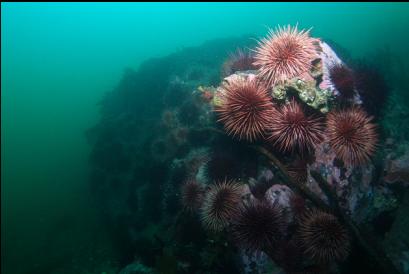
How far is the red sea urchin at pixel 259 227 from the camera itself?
595 centimetres

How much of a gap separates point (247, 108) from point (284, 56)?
5.28 feet

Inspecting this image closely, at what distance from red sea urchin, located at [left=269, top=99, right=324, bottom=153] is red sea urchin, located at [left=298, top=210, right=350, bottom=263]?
5.44 feet

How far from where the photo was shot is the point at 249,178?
296 inches

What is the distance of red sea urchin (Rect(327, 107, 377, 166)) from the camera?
6.33m

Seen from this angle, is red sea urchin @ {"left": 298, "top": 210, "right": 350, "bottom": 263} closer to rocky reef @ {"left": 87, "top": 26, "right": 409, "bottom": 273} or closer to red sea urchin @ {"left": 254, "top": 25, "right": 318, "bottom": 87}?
rocky reef @ {"left": 87, "top": 26, "right": 409, "bottom": 273}

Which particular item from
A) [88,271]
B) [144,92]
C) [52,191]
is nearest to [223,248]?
[88,271]

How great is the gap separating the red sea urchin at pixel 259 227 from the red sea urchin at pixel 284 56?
3005mm

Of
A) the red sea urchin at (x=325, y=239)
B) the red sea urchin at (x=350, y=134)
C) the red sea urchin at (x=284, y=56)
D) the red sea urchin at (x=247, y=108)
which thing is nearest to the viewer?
the red sea urchin at (x=325, y=239)

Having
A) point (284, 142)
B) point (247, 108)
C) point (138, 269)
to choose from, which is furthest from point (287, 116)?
point (138, 269)

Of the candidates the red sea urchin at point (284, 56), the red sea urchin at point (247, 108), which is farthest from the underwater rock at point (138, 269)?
the red sea urchin at point (284, 56)

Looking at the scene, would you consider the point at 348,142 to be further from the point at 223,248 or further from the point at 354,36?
the point at 354,36

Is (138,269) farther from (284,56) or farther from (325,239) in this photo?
(284,56)

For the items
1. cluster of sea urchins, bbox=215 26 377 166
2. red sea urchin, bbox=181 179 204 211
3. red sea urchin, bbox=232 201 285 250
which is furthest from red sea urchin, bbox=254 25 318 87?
red sea urchin, bbox=181 179 204 211

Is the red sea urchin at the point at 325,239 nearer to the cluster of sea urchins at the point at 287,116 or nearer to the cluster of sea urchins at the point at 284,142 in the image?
the cluster of sea urchins at the point at 284,142
